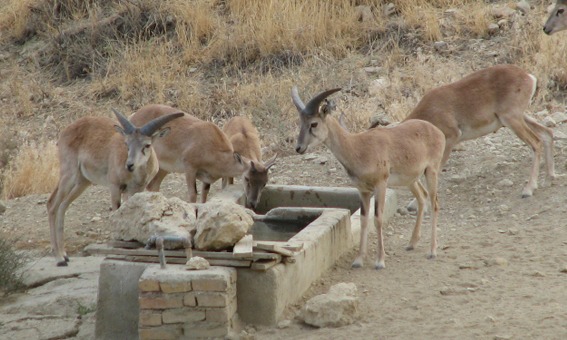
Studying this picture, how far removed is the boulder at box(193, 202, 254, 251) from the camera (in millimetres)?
7617

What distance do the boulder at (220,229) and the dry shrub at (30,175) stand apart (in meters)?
6.12

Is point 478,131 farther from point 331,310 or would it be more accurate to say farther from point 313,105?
point 331,310

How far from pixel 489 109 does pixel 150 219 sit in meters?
5.25

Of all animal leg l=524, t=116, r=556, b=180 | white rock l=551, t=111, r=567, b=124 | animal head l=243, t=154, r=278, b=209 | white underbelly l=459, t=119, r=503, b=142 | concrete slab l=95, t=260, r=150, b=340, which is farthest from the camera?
white rock l=551, t=111, r=567, b=124

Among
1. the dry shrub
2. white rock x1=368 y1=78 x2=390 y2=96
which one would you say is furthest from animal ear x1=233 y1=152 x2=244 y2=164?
white rock x1=368 y1=78 x2=390 y2=96

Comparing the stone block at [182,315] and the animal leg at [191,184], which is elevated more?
the stone block at [182,315]

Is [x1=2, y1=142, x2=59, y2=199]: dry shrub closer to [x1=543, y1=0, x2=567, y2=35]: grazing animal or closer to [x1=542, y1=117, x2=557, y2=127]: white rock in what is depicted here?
[x1=542, y1=117, x2=557, y2=127]: white rock

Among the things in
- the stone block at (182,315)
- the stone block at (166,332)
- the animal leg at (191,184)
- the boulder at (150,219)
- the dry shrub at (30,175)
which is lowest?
the dry shrub at (30,175)

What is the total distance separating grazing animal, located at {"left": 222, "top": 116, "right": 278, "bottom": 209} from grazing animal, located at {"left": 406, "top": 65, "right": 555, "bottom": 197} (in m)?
1.93

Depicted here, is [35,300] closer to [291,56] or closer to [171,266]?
[171,266]

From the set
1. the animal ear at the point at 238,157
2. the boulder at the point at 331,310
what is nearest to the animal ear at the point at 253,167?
the animal ear at the point at 238,157

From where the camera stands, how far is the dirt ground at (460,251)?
24.1ft

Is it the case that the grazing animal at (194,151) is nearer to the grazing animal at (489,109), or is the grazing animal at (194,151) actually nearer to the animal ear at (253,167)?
the animal ear at (253,167)

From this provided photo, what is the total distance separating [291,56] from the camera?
722 inches
